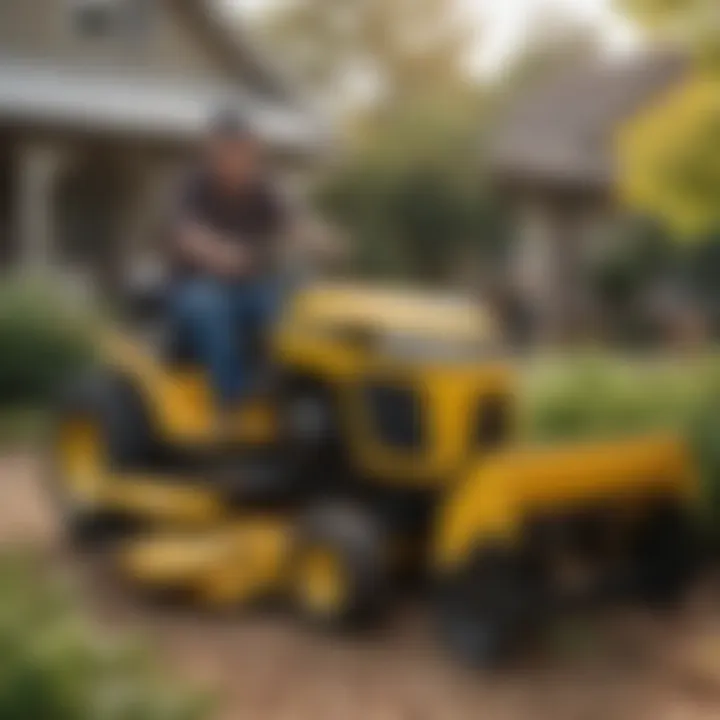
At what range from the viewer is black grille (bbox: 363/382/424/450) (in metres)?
2.88

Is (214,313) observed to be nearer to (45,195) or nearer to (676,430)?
(676,430)

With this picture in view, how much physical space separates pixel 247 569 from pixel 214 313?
51 cm

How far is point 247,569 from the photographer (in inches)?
116

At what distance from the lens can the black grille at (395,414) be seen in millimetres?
2881

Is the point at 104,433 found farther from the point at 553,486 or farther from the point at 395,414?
the point at 553,486

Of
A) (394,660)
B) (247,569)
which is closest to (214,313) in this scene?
(247,569)

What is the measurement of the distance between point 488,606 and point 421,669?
0.16 metres

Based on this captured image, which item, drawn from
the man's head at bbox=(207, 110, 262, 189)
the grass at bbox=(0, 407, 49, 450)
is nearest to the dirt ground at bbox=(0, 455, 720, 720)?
the man's head at bbox=(207, 110, 262, 189)

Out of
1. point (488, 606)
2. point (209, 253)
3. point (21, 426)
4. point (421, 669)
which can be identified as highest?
point (209, 253)

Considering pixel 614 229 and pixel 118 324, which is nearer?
pixel 118 324

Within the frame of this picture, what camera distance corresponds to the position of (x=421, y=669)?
2.69m

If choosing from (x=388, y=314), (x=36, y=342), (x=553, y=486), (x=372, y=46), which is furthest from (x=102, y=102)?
(x=553, y=486)

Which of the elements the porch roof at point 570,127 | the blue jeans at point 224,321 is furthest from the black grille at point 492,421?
the porch roof at point 570,127

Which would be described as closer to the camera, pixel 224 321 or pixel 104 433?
pixel 224 321
